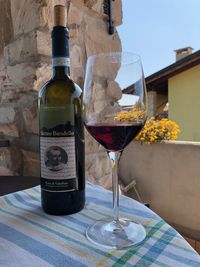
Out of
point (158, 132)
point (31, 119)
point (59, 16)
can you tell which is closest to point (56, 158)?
point (59, 16)

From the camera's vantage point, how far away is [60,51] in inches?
17.7

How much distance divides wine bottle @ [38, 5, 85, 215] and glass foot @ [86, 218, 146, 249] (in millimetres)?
78

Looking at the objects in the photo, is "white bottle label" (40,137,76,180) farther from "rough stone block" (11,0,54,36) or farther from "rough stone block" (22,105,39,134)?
"rough stone block" (11,0,54,36)

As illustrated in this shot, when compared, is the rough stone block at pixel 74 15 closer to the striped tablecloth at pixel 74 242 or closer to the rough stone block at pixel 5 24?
the rough stone block at pixel 5 24

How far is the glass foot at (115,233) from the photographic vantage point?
34cm

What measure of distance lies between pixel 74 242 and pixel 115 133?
173mm

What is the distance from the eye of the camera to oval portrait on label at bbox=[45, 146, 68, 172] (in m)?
0.43

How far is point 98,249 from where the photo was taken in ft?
1.08

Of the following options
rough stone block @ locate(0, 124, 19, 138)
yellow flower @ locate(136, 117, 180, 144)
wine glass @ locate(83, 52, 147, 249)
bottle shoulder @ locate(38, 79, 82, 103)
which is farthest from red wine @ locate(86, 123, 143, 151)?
yellow flower @ locate(136, 117, 180, 144)

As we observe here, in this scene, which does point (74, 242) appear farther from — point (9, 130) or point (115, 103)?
point (9, 130)

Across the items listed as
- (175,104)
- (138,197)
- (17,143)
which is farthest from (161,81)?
(17,143)

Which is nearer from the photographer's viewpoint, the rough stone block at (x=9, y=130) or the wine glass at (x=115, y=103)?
the wine glass at (x=115, y=103)

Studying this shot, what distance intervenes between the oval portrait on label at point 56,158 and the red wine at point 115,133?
2.9 inches

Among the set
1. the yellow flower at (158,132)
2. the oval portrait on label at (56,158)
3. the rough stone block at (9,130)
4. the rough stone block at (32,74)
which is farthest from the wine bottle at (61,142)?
the yellow flower at (158,132)
